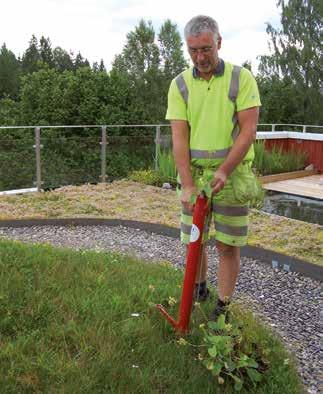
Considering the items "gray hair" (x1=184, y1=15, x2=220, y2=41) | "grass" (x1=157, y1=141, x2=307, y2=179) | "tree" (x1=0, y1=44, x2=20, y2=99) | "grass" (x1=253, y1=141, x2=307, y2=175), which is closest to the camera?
"gray hair" (x1=184, y1=15, x2=220, y2=41)

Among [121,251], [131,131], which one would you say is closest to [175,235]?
[121,251]

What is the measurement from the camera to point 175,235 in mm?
5656

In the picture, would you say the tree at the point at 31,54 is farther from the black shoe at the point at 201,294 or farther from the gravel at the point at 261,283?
the black shoe at the point at 201,294

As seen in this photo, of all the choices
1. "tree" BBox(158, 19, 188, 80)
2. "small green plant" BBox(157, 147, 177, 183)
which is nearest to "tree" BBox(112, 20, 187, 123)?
"tree" BBox(158, 19, 188, 80)

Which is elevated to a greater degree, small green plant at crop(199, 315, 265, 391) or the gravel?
small green plant at crop(199, 315, 265, 391)

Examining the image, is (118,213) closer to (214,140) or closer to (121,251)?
(121,251)

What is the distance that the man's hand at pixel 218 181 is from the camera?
2.47m

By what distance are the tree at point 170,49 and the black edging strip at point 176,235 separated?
72.2ft

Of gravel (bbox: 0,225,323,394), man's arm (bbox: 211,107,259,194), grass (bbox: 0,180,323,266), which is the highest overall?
man's arm (bbox: 211,107,259,194)

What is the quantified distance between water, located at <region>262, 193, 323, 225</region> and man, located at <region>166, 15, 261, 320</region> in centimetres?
441

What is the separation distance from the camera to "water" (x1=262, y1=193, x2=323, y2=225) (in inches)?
283

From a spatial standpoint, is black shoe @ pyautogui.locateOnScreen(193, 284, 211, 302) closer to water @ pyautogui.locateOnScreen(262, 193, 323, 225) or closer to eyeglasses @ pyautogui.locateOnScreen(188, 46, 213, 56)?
eyeglasses @ pyautogui.locateOnScreen(188, 46, 213, 56)

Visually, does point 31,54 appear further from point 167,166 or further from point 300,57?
point 167,166

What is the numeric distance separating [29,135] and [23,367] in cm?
617
